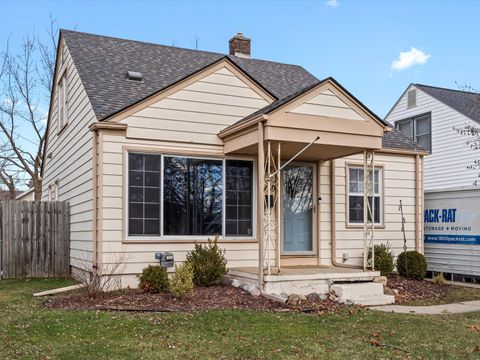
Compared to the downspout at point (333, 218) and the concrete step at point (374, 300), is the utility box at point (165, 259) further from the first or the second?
the downspout at point (333, 218)

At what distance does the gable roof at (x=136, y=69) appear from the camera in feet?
37.1

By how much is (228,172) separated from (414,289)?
4.41 m

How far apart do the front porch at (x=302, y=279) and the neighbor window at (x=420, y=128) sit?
499 inches

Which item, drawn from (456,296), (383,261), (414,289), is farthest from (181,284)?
(456,296)

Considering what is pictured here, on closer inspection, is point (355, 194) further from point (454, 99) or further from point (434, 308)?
point (454, 99)

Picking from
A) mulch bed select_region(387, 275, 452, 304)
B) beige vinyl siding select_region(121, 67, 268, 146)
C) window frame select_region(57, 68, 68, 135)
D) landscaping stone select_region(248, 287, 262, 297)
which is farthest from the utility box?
window frame select_region(57, 68, 68, 135)

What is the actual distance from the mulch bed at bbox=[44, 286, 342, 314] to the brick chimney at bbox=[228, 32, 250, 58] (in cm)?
943

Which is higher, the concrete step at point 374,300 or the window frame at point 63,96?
the window frame at point 63,96

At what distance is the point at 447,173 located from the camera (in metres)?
20.7

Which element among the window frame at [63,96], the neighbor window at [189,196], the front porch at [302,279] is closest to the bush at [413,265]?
the front porch at [302,279]

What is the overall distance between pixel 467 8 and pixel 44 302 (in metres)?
11.6

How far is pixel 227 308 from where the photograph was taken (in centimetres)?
794

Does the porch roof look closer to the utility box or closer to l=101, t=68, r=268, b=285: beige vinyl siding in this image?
l=101, t=68, r=268, b=285: beige vinyl siding

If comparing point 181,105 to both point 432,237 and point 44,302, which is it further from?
point 432,237
